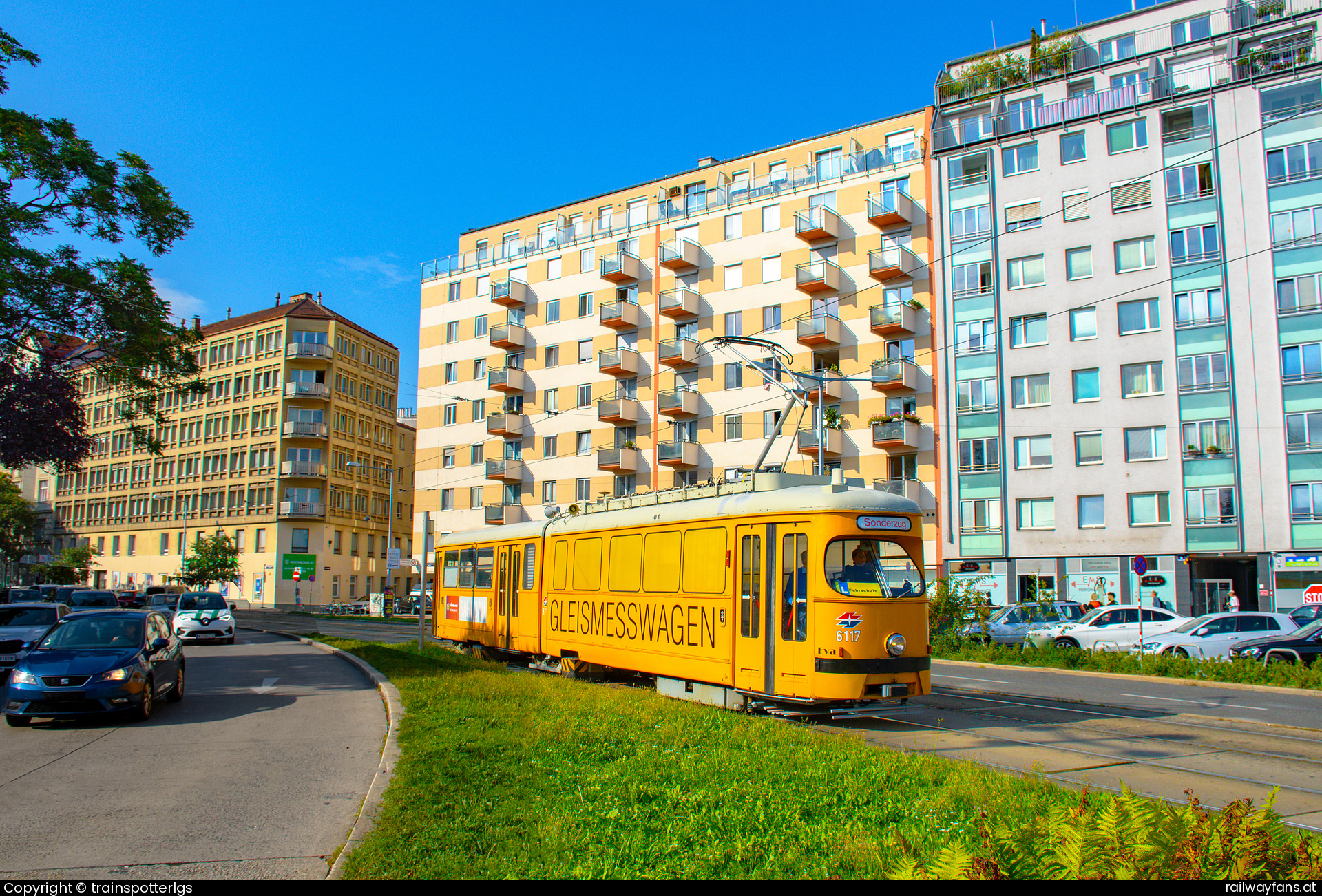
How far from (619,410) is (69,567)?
54081 mm

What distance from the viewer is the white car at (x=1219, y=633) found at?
22.8m

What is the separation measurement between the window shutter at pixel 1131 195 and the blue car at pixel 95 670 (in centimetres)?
4040

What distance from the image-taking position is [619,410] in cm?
5162

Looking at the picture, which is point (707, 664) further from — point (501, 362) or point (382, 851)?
point (501, 362)

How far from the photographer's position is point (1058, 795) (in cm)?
667

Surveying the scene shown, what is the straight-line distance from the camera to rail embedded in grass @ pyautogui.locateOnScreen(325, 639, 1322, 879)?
4.77 metres

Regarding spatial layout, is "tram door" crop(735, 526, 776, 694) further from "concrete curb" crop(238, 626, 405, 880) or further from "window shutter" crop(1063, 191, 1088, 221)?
"window shutter" crop(1063, 191, 1088, 221)

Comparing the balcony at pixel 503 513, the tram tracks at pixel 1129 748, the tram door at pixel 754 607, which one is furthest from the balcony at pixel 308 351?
the tram door at pixel 754 607

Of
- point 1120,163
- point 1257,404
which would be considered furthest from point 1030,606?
point 1120,163

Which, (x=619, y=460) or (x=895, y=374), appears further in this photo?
(x=619, y=460)

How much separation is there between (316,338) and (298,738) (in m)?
71.0

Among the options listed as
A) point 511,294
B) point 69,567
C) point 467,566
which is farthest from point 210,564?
point 467,566

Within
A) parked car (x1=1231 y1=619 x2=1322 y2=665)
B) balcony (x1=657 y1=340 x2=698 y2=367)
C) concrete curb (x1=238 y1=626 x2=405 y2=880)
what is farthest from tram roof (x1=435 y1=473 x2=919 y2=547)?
balcony (x1=657 y1=340 x2=698 y2=367)

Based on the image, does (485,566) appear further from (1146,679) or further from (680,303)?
(680,303)
